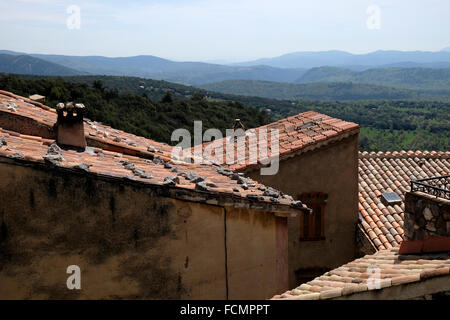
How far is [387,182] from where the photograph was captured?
14914mm

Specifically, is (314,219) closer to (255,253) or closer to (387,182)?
(387,182)

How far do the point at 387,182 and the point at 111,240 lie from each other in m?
11.1

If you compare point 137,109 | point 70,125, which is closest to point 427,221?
point 70,125

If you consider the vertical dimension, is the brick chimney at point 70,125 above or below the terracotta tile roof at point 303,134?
above

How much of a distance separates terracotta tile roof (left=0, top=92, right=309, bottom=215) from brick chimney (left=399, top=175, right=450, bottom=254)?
2317mm

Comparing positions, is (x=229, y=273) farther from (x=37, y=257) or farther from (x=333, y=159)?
(x=333, y=159)

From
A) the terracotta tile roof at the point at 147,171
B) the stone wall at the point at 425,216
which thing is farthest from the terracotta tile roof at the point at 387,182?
the terracotta tile roof at the point at 147,171

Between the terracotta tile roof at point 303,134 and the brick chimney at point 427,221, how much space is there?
3.76 metres

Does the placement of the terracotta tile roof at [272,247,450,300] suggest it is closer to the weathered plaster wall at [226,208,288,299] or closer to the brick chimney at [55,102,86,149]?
the weathered plaster wall at [226,208,288,299]

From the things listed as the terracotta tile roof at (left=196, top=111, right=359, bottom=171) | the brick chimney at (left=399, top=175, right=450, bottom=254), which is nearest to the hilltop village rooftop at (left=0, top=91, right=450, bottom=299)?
the brick chimney at (left=399, top=175, right=450, bottom=254)

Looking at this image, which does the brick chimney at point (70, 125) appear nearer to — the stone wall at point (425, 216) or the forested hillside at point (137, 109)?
the stone wall at point (425, 216)

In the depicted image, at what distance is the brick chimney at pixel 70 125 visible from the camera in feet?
24.6

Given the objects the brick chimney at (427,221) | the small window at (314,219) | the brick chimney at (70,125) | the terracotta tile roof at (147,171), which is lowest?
the small window at (314,219)

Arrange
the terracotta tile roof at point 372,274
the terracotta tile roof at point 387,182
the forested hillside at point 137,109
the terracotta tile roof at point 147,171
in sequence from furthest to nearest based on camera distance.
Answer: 1. the forested hillside at point 137,109
2. the terracotta tile roof at point 387,182
3. the terracotta tile roof at point 147,171
4. the terracotta tile roof at point 372,274
